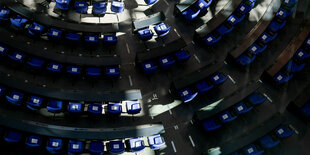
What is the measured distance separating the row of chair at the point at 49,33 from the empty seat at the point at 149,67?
209 cm

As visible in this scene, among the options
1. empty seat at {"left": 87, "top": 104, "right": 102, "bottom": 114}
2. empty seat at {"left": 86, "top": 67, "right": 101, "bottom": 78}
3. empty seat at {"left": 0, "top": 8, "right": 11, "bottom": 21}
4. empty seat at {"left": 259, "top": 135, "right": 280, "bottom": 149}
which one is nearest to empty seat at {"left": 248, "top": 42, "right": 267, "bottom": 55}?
empty seat at {"left": 259, "top": 135, "right": 280, "bottom": 149}

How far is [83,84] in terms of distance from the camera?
17438mm

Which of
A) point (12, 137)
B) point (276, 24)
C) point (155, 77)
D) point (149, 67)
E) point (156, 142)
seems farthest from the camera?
point (276, 24)

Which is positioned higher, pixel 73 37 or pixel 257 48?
pixel 73 37

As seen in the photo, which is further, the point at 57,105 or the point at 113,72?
the point at 113,72

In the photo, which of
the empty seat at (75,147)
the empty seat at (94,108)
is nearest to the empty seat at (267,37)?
the empty seat at (94,108)

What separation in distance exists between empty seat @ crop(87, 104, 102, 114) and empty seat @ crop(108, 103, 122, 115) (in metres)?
0.44

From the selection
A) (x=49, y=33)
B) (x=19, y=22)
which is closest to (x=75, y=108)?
(x=49, y=33)

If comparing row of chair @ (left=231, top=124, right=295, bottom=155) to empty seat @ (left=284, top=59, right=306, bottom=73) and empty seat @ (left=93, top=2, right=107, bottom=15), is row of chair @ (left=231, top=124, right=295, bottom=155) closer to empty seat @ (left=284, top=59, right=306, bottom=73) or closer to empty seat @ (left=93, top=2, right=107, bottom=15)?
empty seat @ (left=284, top=59, right=306, bottom=73)

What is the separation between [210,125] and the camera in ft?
52.3

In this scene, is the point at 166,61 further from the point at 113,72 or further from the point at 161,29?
the point at 113,72

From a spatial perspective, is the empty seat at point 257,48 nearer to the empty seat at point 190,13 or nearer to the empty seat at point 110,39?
the empty seat at point 190,13

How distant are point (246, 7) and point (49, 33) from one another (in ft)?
35.3

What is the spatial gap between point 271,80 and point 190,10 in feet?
19.3
